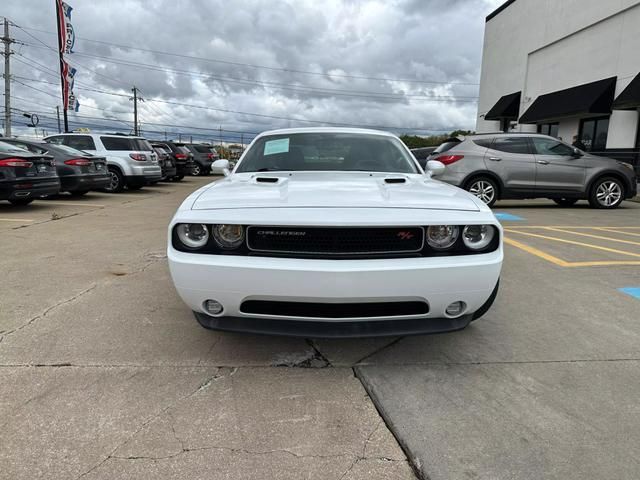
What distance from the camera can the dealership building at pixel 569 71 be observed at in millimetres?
16453

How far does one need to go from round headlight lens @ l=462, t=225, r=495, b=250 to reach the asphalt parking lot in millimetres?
782

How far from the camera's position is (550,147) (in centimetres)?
1021

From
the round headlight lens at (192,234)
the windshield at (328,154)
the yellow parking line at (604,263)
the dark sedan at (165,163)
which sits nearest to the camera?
the round headlight lens at (192,234)

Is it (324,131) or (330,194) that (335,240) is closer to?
(330,194)

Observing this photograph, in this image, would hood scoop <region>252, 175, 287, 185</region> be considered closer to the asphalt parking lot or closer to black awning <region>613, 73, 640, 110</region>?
the asphalt parking lot

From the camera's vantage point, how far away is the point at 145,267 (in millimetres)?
4980

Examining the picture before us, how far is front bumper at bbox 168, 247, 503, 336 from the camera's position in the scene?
2346 millimetres

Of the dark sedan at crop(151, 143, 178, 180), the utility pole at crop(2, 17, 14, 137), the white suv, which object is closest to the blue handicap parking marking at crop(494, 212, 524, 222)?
the white suv

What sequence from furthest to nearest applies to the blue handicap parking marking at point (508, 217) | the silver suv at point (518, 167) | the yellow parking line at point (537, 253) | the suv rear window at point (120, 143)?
1. the suv rear window at point (120, 143)
2. the silver suv at point (518, 167)
3. the blue handicap parking marking at point (508, 217)
4. the yellow parking line at point (537, 253)

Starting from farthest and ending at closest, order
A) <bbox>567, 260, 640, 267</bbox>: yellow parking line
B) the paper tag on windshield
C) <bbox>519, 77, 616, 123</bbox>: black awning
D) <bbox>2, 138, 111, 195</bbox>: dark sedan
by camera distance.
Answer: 1. <bbox>519, 77, 616, 123</bbox>: black awning
2. <bbox>2, 138, 111, 195</bbox>: dark sedan
3. <bbox>567, 260, 640, 267</bbox>: yellow parking line
4. the paper tag on windshield

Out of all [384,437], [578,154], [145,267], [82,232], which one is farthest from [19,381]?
[578,154]

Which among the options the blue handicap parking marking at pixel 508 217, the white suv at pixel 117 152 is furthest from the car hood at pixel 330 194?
the white suv at pixel 117 152

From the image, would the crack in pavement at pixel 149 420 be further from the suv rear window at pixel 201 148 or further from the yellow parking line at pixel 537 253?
the suv rear window at pixel 201 148

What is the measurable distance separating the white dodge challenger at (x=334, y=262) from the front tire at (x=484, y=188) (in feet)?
25.6
